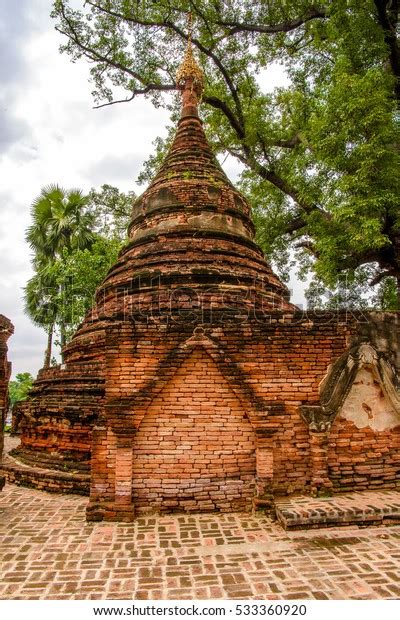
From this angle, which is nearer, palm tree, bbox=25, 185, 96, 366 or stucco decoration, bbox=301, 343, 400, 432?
stucco decoration, bbox=301, 343, 400, 432

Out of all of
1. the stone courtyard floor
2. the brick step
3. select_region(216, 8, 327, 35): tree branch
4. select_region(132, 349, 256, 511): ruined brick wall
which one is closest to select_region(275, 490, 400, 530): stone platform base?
the stone courtyard floor

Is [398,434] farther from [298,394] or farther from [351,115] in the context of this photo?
[351,115]

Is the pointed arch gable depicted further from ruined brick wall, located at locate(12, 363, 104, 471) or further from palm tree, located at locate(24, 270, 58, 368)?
palm tree, located at locate(24, 270, 58, 368)

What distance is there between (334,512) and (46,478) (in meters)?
4.14

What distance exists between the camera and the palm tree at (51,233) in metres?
19.7

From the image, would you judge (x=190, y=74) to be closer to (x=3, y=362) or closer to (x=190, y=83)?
(x=190, y=83)

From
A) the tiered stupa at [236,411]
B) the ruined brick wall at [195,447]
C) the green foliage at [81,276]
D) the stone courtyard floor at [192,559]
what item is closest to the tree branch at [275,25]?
the green foliage at [81,276]

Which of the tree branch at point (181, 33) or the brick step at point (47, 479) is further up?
the tree branch at point (181, 33)

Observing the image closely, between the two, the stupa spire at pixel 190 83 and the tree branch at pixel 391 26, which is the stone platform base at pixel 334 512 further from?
the tree branch at pixel 391 26

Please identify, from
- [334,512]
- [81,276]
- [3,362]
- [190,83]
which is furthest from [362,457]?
[81,276]

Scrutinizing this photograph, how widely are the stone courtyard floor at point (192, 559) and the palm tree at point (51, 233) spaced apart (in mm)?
15497

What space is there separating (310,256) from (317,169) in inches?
255

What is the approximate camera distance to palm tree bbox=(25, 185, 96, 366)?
19.7 m

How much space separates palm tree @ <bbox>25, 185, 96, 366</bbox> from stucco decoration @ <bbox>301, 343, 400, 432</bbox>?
15811mm
